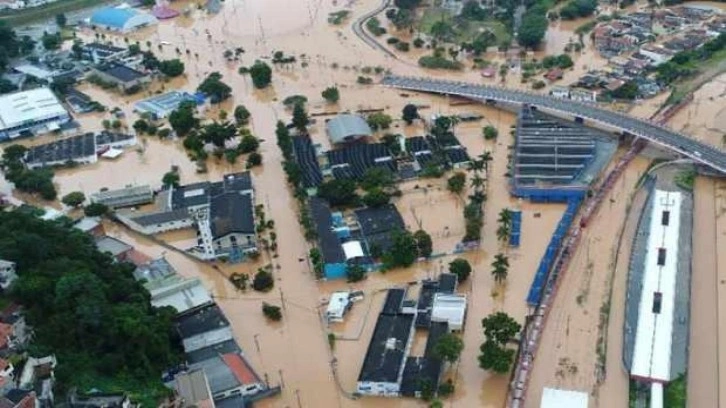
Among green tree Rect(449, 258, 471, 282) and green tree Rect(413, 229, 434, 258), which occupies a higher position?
green tree Rect(413, 229, 434, 258)

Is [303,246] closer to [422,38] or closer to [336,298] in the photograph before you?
[336,298]

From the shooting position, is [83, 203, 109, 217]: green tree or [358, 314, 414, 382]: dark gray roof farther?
[83, 203, 109, 217]: green tree

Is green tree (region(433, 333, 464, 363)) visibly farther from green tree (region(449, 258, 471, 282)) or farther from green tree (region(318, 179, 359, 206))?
green tree (region(318, 179, 359, 206))

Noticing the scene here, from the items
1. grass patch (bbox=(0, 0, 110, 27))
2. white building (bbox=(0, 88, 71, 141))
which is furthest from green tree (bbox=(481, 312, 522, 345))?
grass patch (bbox=(0, 0, 110, 27))

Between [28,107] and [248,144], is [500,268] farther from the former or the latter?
[28,107]

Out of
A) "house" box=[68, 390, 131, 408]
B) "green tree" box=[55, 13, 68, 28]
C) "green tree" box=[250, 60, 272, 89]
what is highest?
"green tree" box=[55, 13, 68, 28]

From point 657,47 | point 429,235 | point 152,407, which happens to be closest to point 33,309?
point 152,407

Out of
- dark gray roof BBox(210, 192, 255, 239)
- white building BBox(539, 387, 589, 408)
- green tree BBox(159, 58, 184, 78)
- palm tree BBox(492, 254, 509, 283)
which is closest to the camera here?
white building BBox(539, 387, 589, 408)
